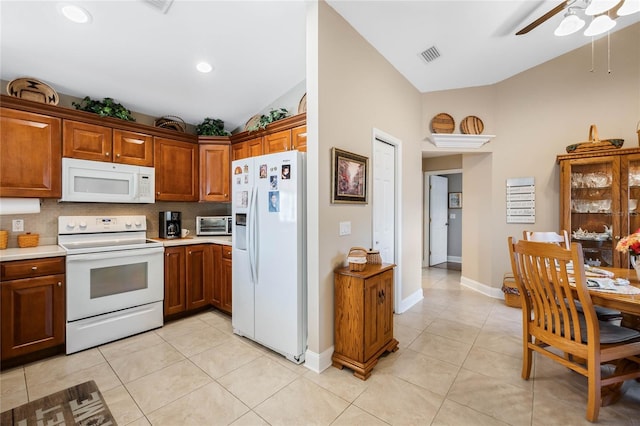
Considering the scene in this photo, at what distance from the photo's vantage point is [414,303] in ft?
12.7

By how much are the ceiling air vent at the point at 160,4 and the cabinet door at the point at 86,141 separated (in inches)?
58.3

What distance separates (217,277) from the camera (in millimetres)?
3477

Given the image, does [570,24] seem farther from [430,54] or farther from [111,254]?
[111,254]

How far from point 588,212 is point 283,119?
3.77m

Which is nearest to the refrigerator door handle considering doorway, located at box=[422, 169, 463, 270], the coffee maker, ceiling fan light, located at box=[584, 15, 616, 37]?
the coffee maker

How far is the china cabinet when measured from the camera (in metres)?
3.01

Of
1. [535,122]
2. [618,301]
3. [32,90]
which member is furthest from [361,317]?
[32,90]

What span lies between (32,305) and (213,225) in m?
1.88

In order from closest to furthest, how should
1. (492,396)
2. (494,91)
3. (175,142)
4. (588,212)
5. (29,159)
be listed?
1. (492,396)
2. (29,159)
3. (588,212)
4. (175,142)
5. (494,91)

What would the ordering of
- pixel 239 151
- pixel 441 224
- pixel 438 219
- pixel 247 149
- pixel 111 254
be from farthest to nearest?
pixel 441 224 < pixel 438 219 < pixel 239 151 < pixel 247 149 < pixel 111 254

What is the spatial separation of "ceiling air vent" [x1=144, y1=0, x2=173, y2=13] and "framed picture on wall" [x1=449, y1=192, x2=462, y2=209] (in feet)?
21.6

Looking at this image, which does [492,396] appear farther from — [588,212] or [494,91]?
[494,91]

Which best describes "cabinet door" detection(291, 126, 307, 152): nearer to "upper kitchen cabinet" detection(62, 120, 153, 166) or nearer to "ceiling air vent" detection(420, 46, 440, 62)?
"ceiling air vent" detection(420, 46, 440, 62)

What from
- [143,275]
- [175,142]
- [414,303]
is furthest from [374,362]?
[175,142]
